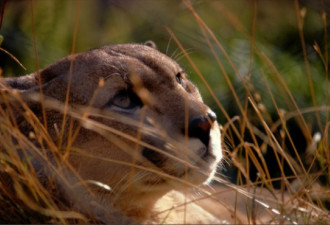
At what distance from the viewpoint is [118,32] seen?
6.14m

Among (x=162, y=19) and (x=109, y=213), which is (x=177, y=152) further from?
(x=162, y=19)

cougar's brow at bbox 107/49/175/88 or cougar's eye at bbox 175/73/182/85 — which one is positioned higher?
cougar's brow at bbox 107/49/175/88

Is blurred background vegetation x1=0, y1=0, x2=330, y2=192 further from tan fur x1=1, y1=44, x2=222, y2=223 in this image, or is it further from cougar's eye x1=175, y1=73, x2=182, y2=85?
tan fur x1=1, y1=44, x2=222, y2=223

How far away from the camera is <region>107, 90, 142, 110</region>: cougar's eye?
2.98 meters

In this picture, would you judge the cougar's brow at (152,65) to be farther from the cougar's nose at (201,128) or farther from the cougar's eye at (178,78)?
the cougar's nose at (201,128)

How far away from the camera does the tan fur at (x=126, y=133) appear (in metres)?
2.75

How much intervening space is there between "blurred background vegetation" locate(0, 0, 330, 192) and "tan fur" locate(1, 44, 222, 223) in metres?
2.18

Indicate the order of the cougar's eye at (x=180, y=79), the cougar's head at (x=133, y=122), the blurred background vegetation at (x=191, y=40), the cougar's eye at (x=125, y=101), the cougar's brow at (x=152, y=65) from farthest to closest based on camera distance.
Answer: the blurred background vegetation at (x=191, y=40) < the cougar's eye at (x=180, y=79) < the cougar's brow at (x=152, y=65) < the cougar's eye at (x=125, y=101) < the cougar's head at (x=133, y=122)

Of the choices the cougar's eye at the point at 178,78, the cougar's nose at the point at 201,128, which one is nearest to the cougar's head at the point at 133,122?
the cougar's nose at the point at 201,128

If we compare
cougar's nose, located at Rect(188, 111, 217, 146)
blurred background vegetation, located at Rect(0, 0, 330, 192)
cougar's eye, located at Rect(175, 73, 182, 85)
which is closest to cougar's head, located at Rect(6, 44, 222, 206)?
cougar's nose, located at Rect(188, 111, 217, 146)

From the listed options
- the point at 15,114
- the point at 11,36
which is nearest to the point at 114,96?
the point at 15,114

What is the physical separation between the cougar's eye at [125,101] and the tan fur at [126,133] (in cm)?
2

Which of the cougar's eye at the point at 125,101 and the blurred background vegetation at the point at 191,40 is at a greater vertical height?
the cougar's eye at the point at 125,101

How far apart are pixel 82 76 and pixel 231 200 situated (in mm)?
1498
